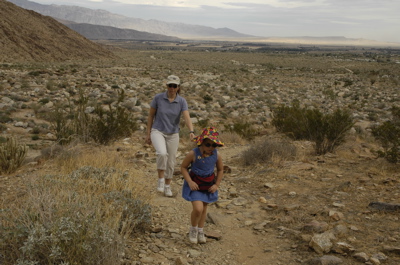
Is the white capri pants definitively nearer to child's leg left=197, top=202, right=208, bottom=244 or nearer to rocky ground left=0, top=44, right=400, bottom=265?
rocky ground left=0, top=44, right=400, bottom=265

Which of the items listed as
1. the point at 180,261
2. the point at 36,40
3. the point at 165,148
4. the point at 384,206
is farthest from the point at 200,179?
the point at 36,40

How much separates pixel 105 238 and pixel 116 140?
575 cm

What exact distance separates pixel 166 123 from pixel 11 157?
9.87 ft

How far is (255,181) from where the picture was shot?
20.5ft

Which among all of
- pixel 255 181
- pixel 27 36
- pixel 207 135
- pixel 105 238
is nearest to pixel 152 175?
pixel 255 181

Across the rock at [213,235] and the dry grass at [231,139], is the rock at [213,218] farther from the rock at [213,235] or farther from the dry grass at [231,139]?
the dry grass at [231,139]

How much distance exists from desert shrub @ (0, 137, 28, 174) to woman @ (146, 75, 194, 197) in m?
2.51

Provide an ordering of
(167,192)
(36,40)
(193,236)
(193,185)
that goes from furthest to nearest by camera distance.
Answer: (36,40), (167,192), (193,236), (193,185)

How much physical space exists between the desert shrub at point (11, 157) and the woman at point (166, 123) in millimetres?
2513

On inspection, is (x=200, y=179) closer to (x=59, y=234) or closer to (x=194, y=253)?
(x=194, y=253)

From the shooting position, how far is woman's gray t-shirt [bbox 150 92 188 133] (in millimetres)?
5031

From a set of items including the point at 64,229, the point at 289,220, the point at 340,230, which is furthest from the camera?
the point at 289,220

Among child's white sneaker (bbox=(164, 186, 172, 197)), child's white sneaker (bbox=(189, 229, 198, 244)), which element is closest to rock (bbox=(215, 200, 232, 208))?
child's white sneaker (bbox=(164, 186, 172, 197))

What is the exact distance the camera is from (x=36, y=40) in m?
39.2
